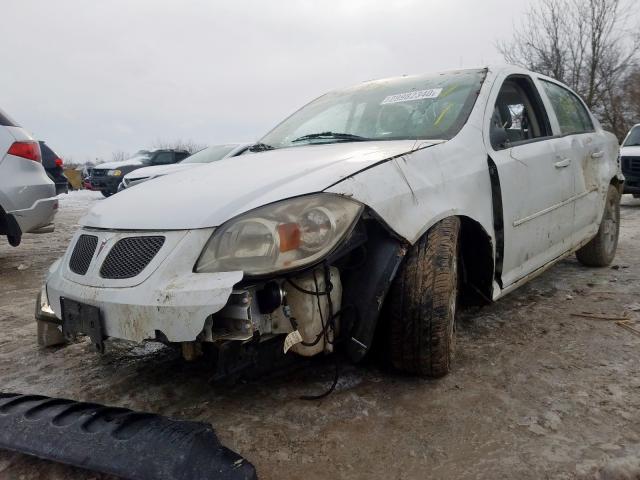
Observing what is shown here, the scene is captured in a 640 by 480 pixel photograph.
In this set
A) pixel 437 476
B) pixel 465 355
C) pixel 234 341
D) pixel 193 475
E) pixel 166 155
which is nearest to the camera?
pixel 193 475

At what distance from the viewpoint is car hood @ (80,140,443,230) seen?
185cm

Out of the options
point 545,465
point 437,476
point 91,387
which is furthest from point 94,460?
point 545,465

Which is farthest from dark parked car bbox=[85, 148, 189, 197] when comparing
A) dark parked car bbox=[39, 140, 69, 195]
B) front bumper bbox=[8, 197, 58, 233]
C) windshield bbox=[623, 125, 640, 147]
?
windshield bbox=[623, 125, 640, 147]

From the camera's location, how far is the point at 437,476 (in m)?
1.62

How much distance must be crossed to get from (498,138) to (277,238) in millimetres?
1531

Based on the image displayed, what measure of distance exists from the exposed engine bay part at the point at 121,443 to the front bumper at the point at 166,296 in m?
0.27

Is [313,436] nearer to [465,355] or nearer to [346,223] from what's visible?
[346,223]

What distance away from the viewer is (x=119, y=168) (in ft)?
46.1

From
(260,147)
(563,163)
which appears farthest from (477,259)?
(260,147)

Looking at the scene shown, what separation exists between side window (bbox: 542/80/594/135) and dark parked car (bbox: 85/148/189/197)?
11439 mm

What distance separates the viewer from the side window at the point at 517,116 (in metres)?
2.76

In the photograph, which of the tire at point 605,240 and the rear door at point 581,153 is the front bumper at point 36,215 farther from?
the tire at point 605,240

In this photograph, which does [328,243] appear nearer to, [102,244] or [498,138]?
[102,244]

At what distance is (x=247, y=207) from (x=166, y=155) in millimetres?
13139
